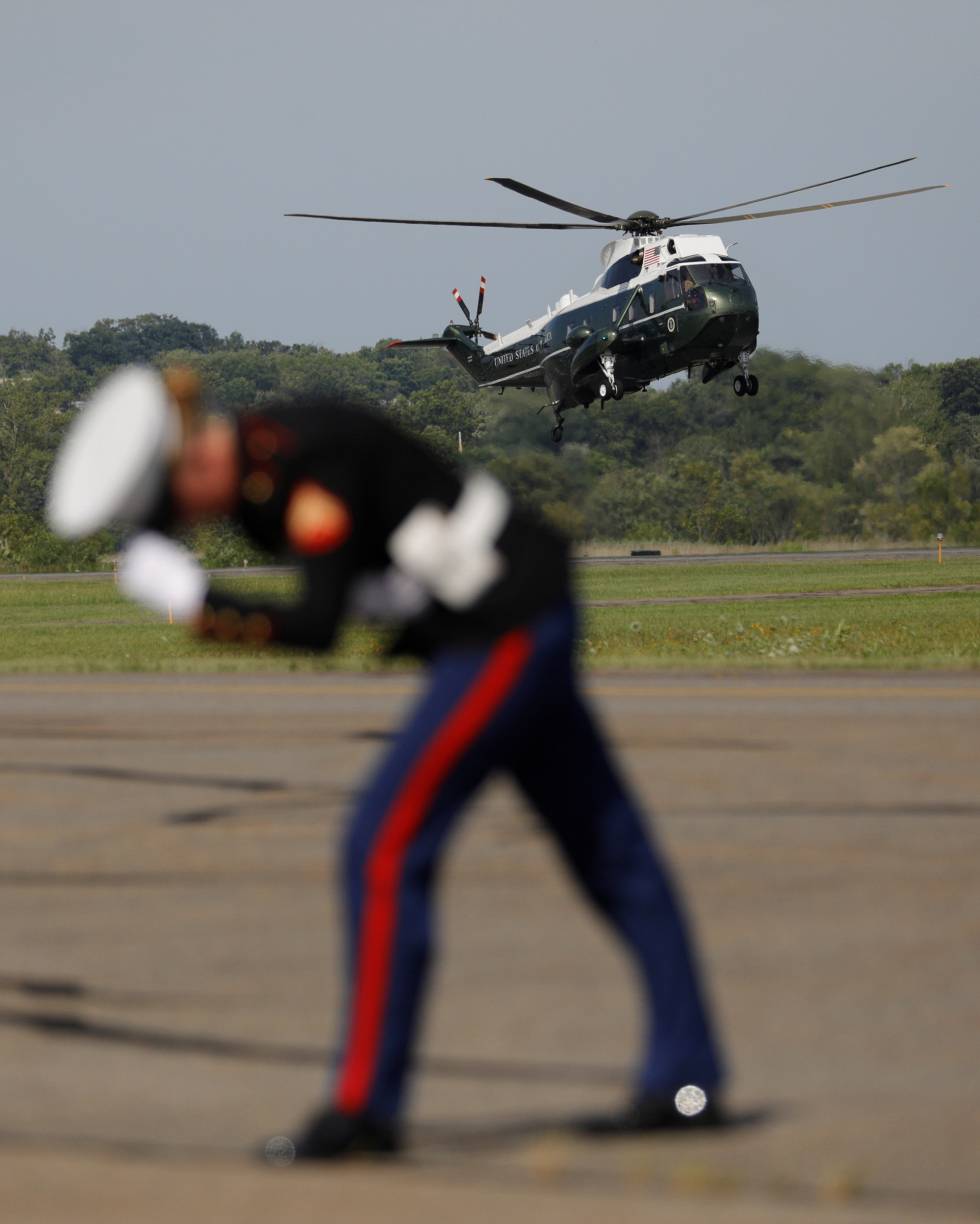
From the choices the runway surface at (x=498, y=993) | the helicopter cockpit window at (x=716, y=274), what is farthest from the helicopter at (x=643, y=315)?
the runway surface at (x=498, y=993)

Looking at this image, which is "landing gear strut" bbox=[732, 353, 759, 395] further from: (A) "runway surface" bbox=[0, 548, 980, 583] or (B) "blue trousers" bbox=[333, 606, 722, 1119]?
(B) "blue trousers" bbox=[333, 606, 722, 1119]

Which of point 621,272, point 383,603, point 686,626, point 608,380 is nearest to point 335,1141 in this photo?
point 383,603

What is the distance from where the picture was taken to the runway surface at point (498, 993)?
4449mm

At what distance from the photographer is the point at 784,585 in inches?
2218

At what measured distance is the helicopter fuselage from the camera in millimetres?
50312

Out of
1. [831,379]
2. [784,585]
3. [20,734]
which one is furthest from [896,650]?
[831,379]

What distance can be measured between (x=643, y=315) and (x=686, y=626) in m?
15.8

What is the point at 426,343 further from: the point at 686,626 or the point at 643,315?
the point at 686,626

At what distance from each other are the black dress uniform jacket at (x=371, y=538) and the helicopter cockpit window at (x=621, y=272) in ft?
156

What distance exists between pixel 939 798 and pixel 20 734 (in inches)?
231

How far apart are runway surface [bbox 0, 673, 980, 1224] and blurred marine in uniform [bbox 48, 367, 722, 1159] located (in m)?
0.30

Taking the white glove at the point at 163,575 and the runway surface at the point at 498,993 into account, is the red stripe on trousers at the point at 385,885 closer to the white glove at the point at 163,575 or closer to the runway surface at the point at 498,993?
the runway surface at the point at 498,993

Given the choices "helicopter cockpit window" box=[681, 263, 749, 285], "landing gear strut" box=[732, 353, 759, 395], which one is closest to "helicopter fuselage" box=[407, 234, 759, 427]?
"helicopter cockpit window" box=[681, 263, 749, 285]

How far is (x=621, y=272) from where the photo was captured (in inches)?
2055
